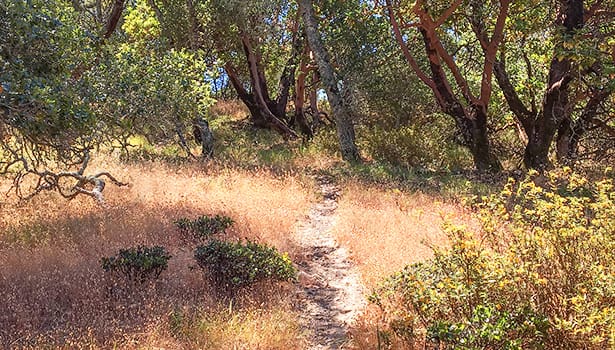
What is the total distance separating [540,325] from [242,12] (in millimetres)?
15268

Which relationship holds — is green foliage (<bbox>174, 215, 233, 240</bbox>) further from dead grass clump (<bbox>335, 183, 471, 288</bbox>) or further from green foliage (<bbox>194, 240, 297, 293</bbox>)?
dead grass clump (<bbox>335, 183, 471, 288</bbox>)

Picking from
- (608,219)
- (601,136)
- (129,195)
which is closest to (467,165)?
(601,136)

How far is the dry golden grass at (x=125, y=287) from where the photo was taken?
4.31 metres

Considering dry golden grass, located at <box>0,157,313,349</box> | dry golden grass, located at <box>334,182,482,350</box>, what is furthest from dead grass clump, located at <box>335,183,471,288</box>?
dry golden grass, located at <box>0,157,313,349</box>

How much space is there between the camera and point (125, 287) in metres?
5.37

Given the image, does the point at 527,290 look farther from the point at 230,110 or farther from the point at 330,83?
the point at 230,110

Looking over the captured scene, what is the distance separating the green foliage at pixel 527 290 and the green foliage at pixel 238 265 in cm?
216

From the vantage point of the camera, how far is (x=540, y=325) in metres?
3.17

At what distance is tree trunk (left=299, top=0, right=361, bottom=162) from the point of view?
14602mm

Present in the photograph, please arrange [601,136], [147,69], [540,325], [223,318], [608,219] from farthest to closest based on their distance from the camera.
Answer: [601,136] < [147,69] < [223,318] < [608,219] < [540,325]

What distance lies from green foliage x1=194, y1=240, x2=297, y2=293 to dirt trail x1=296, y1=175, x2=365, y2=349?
49cm

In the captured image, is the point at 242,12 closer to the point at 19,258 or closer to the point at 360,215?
the point at 360,215

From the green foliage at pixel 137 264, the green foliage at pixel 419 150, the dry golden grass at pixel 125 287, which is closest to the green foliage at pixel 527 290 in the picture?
the dry golden grass at pixel 125 287

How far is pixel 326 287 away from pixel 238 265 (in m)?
1.35
